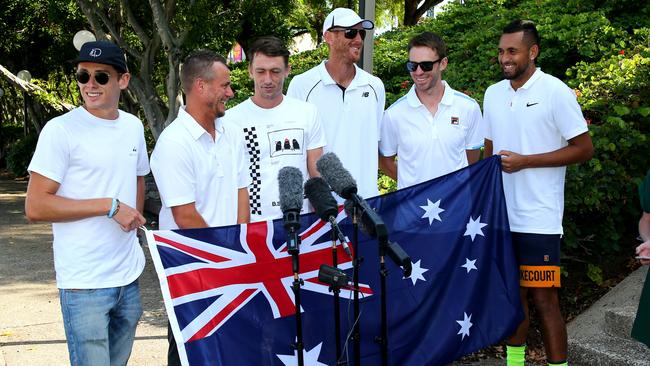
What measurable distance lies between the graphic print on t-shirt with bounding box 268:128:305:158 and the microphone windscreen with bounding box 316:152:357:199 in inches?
38.6

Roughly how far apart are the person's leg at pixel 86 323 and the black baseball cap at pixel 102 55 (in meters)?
1.13

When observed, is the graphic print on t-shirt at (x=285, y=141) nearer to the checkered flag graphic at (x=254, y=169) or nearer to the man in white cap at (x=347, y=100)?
the checkered flag graphic at (x=254, y=169)

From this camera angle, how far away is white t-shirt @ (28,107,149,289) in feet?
12.1

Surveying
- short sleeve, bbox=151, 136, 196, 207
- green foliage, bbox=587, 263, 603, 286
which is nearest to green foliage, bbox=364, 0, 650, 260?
green foliage, bbox=587, 263, 603, 286

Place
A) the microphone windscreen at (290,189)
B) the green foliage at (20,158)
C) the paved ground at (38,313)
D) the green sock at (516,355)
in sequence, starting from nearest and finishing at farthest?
the microphone windscreen at (290,189) → the green sock at (516,355) → the paved ground at (38,313) → the green foliage at (20,158)

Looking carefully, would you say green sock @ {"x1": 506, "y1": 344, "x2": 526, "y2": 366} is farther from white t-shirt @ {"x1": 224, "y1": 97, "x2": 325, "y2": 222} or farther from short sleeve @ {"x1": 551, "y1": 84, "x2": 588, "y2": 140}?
white t-shirt @ {"x1": 224, "y1": 97, "x2": 325, "y2": 222}

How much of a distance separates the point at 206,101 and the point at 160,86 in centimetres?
2529

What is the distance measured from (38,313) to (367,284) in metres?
4.64

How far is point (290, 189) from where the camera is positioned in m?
3.62

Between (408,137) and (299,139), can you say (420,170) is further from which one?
(299,139)

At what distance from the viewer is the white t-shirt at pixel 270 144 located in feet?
15.5

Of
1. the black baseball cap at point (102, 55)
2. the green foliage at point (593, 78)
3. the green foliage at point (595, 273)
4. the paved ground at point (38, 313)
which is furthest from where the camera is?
the green foliage at point (595, 273)

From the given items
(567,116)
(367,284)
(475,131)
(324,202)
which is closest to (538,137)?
(567,116)

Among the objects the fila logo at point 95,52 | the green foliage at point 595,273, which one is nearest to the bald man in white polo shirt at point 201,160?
→ the fila logo at point 95,52
